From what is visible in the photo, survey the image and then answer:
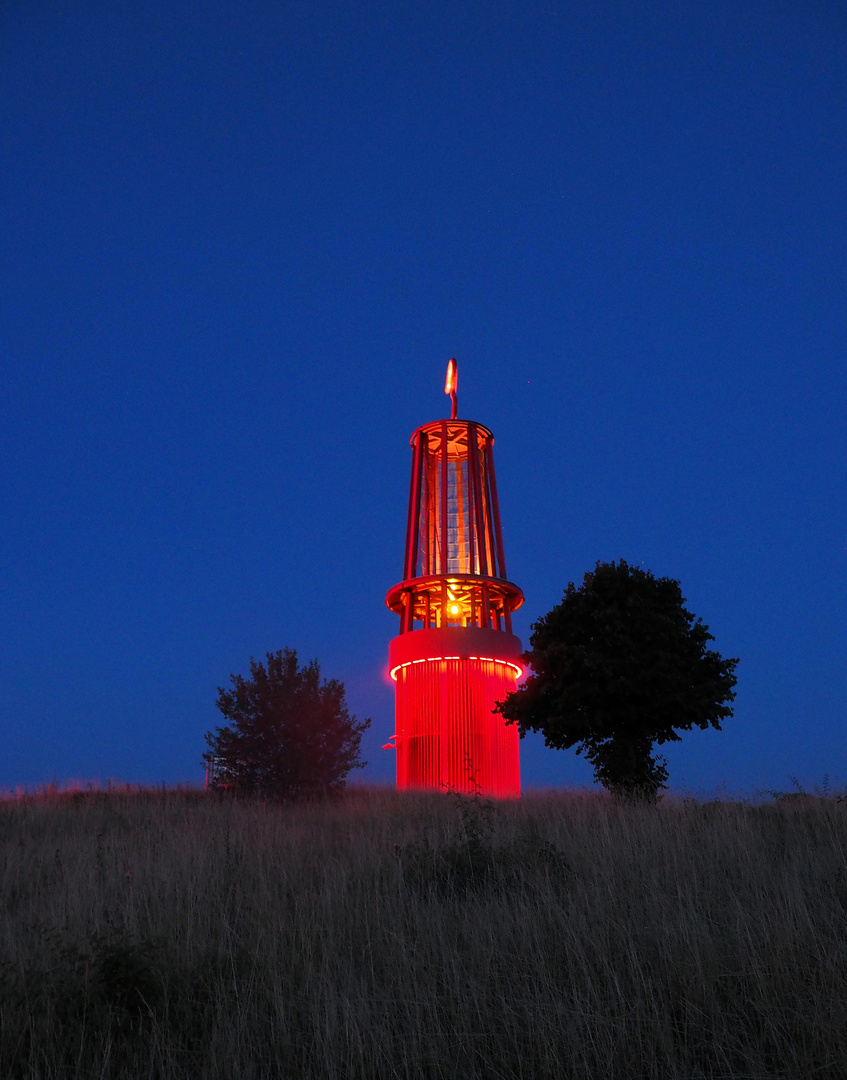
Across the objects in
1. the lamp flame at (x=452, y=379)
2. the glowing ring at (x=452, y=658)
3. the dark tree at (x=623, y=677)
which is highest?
the lamp flame at (x=452, y=379)

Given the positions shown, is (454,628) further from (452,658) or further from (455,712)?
(455,712)

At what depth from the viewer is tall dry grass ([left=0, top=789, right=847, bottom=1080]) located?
4.93m

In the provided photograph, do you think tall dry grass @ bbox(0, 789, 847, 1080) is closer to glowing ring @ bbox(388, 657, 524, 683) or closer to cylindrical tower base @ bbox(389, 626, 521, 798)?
cylindrical tower base @ bbox(389, 626, 521, 798)

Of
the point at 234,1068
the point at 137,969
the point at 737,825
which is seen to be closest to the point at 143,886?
the point at 137,969

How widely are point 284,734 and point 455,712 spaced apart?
5746mm

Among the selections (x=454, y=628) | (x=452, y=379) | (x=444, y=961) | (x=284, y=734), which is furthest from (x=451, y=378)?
(x=444, y=961)

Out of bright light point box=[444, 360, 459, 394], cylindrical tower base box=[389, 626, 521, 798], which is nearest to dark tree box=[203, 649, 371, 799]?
cylindrical tower base box=[389, 626, 521, 798]

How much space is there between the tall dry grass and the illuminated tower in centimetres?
1682

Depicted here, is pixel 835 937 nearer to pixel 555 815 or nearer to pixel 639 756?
pixel 555 815

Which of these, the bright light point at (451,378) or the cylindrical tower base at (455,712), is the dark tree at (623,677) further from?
the bright light point at (451,378)

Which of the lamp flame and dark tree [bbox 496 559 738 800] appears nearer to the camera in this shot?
dark tree [bbox 496 559 738 800]

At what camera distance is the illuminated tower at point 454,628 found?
28.3m

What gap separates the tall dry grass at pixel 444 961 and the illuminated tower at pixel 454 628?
1682 centimetres

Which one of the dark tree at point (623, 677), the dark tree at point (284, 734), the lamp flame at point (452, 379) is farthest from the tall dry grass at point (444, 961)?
the lamp flame at point (452, 379)
